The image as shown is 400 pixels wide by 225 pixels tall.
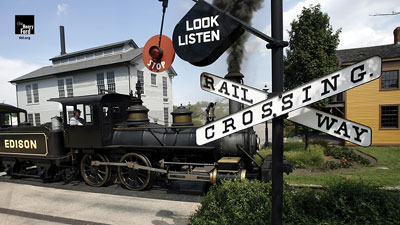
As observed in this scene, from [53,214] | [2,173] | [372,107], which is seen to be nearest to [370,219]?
[53,214]

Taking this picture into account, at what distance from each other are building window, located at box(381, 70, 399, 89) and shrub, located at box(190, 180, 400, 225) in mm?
14436

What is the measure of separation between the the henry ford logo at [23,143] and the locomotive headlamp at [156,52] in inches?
221

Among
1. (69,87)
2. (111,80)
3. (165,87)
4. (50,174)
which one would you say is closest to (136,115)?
(50,174)

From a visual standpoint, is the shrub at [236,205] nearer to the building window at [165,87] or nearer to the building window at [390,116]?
the building window at [390,116]

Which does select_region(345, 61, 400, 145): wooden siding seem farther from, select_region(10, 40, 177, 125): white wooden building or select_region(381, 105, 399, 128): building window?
select_region(10, 40, 177, 125): white wooden building

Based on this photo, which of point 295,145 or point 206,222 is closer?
point 206,222

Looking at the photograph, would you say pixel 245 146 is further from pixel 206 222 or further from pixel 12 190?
pixel 12 190

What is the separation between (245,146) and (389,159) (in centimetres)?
894

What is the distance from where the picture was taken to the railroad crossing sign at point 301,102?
→ 157cm

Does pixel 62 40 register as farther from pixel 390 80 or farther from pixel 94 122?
pixel 390 80

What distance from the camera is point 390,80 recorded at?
13922mm

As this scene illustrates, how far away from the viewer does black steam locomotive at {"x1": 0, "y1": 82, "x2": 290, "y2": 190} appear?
619 centimetres

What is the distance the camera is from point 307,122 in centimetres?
A: 191

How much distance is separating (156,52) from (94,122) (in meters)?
3.54
